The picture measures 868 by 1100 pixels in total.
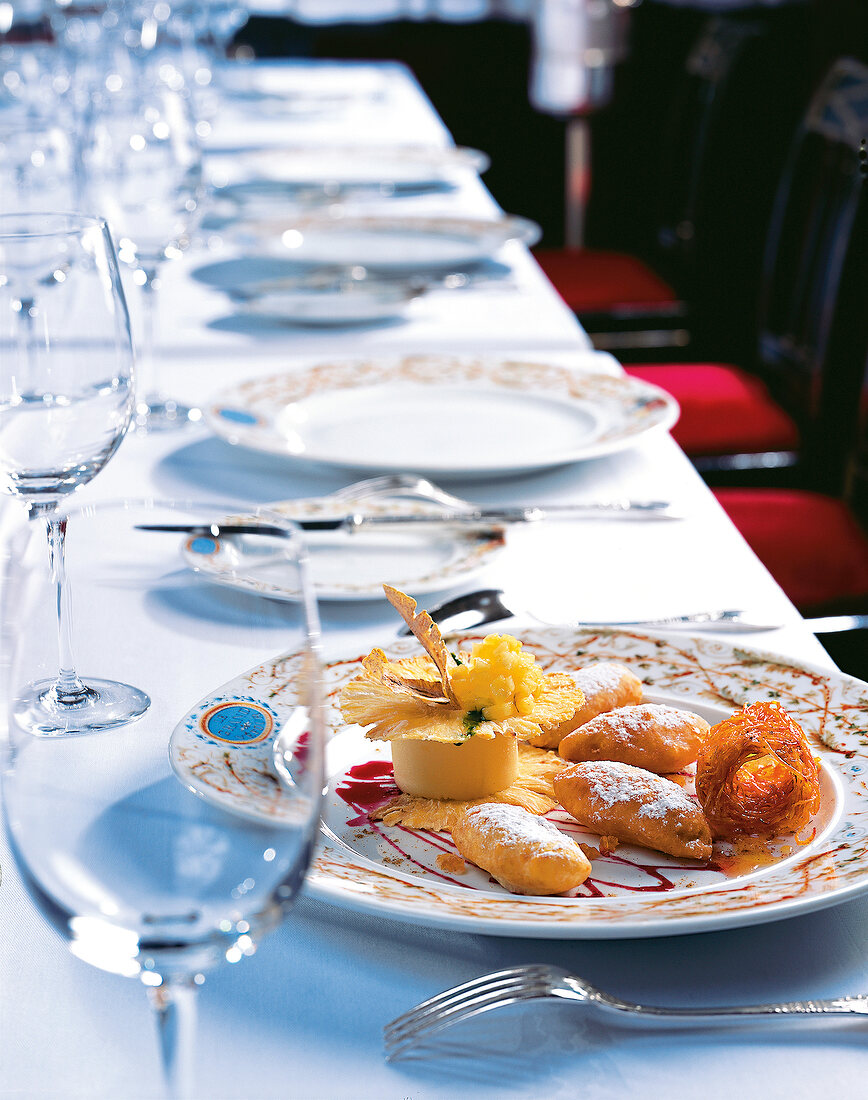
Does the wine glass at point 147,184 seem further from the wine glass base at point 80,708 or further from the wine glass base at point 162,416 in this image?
the wine glass base at point 80,708

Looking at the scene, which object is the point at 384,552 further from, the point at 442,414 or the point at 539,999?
the point at 539,999

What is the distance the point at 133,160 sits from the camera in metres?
1.22

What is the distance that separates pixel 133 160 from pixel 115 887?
3.14ft

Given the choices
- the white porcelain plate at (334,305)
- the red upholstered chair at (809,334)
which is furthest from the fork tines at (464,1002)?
the red upholstered chair at (809,334)

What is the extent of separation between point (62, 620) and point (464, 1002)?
18cm

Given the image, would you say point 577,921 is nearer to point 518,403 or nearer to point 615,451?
point 615,451

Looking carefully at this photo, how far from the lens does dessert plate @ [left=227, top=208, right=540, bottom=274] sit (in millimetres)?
1763

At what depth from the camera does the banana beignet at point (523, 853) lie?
20.2 inches

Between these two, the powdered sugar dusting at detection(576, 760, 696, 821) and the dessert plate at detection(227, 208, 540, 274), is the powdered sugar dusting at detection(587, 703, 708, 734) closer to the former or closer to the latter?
the powdered sugar dusting at detection(576, 760, 696, 821)

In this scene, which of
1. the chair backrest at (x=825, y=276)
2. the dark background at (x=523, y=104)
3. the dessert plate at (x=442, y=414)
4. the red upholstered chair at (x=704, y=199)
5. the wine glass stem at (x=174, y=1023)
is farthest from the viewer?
the dark background at (x=523, y=104)

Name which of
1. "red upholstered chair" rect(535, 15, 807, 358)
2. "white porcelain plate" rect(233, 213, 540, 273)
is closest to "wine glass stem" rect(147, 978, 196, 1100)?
"white porcelain plate" rect(233, 213, 540, 273)

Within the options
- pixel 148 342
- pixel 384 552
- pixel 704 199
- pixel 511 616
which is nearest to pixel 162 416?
pixel 148 342

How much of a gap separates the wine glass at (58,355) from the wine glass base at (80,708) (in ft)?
0.65

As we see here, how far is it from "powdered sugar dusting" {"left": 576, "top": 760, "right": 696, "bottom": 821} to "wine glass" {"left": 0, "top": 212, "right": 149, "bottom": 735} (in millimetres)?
299
